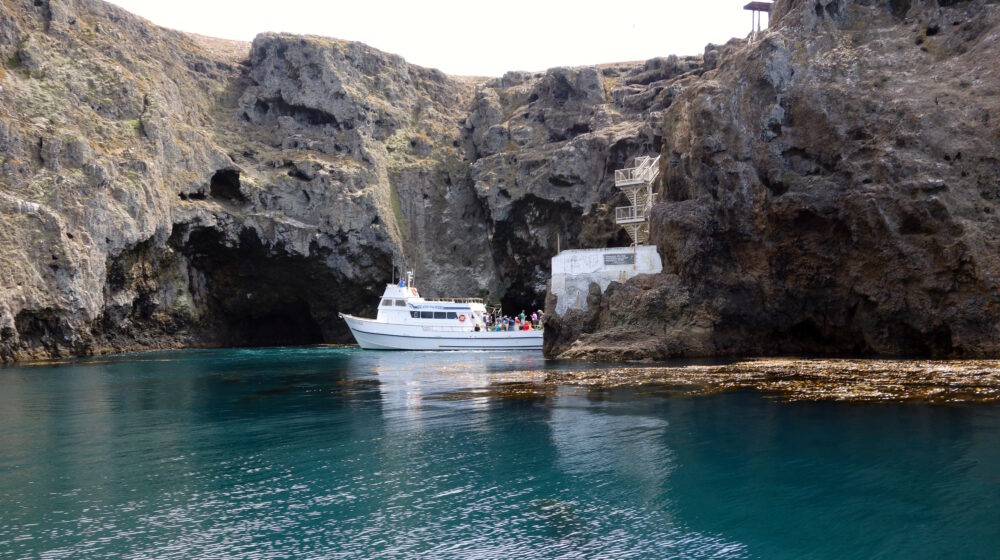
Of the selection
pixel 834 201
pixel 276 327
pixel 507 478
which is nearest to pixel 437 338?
pixel 276 327

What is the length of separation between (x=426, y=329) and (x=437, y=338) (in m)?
1.22

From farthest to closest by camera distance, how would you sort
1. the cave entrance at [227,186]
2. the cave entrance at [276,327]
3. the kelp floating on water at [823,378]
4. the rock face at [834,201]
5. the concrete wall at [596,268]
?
the cave entrance at [276,327], the cave entrance at [227,186], the concrete wall at [596,268], the rock face at [834,201], the kelp floating on water at [823,378]

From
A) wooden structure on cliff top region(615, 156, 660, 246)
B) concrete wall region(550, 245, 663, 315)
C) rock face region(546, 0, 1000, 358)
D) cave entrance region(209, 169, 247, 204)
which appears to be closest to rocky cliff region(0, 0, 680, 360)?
cave entrance region(209, 169, 247, 204)

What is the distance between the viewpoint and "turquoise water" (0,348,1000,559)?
12414 mm

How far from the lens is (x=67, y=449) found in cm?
1983

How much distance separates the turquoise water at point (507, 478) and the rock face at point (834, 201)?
678 inches

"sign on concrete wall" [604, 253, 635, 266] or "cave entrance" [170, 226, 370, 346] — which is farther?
"cave entrance" [170, 226, 370, 346]

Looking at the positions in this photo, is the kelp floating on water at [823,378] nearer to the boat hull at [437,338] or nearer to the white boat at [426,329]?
the boat hull at [437,338]

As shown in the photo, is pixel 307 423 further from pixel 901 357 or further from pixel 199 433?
pixel 901 357

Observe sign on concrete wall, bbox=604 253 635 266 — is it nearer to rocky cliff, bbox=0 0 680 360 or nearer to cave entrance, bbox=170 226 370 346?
rocky cliff, bbox=0 0 680 360

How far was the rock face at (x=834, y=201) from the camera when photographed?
1485 inches

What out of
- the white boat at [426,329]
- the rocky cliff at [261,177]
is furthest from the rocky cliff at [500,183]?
the white boat at [426,329]

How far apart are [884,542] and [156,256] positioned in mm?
63749

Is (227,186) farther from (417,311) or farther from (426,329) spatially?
(426,329)
